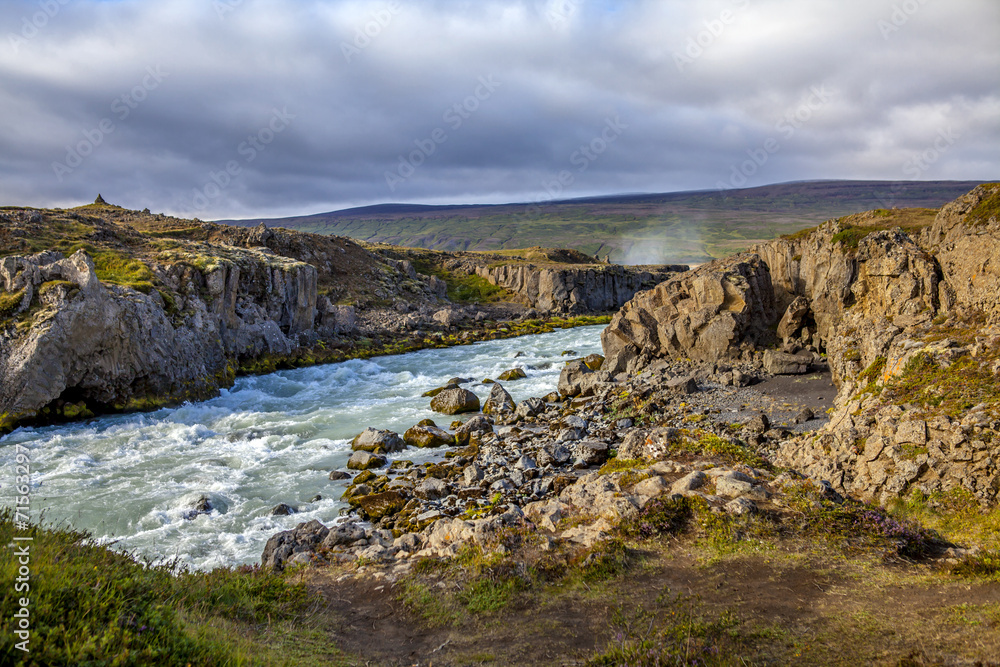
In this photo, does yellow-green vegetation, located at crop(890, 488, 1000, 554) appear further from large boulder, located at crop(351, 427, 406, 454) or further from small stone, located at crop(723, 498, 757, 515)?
large boulder, located at crop(351, 427, 406, 454)

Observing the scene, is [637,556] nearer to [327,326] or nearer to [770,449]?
[770,449]

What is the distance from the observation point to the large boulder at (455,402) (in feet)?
Result: 96.5

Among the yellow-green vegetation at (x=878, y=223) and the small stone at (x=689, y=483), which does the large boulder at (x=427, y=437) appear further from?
the yellow-green vegetation at (x=878, y=223)

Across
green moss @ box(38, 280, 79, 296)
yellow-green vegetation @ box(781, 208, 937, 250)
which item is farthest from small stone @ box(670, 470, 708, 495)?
green moss @ box(38, 280, 79, 296)

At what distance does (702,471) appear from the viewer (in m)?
13.2

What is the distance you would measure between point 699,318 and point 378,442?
19938 millimetres

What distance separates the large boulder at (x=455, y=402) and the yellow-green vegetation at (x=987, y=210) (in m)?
23.4

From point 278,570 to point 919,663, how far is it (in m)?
11.1

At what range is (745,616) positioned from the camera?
7730mm

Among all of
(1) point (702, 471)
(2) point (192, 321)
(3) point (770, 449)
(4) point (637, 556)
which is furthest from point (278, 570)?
(2) point (192, 321)

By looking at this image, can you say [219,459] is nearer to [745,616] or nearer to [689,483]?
[689,483]

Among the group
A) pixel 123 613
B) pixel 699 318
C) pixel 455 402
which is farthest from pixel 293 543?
pixel 699 318

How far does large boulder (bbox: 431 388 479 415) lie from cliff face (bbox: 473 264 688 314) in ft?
195

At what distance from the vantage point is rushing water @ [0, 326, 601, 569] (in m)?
15.7
